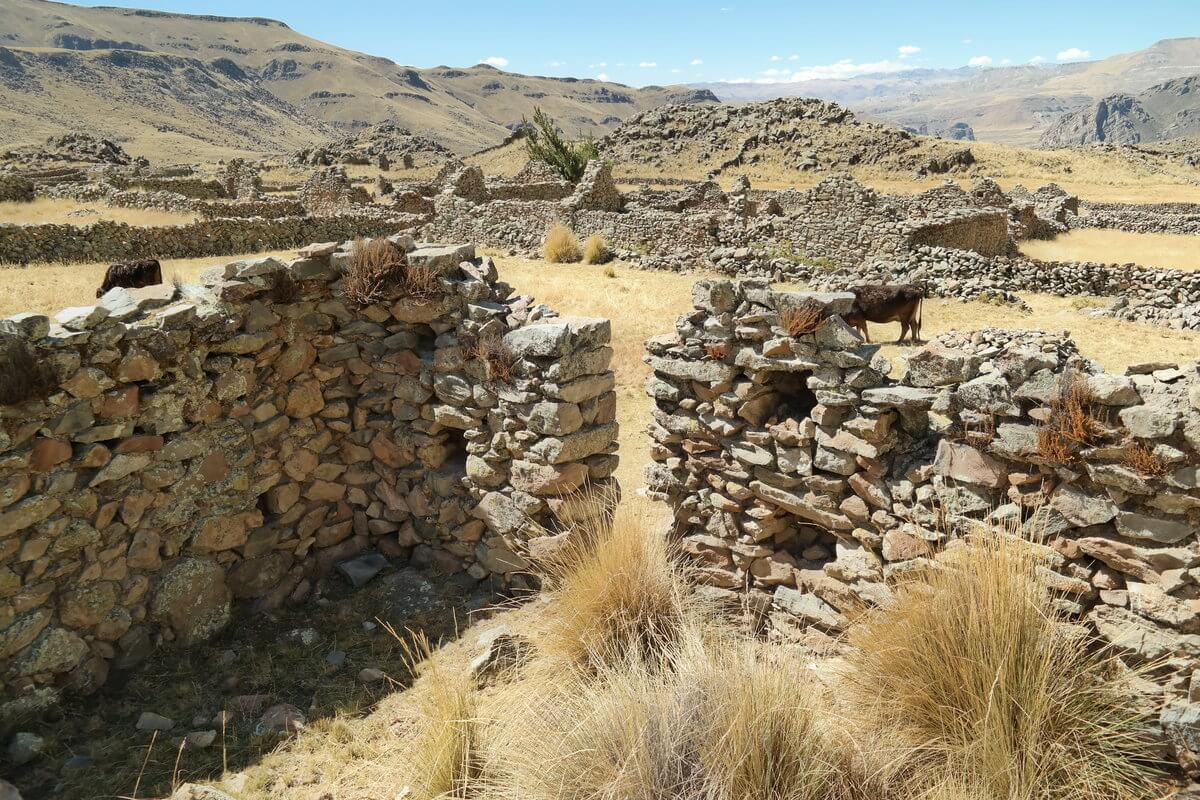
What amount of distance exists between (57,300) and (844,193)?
19.2 metres

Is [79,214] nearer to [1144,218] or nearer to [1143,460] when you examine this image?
[1143,460]

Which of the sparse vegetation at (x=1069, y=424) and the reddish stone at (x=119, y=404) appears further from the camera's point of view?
the reddish stone at (x=119, y=404)

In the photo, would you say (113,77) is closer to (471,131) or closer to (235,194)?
(471,131)

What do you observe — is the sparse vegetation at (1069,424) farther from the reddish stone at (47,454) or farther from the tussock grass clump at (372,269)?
the reddish stone at (47,454)

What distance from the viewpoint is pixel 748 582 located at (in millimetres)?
5996

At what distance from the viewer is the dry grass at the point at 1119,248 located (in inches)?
907

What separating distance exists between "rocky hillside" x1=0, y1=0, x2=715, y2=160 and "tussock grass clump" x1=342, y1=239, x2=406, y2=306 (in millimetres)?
75802

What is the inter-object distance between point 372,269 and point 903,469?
187 inches

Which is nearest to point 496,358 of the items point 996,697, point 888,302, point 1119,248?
point 996,697

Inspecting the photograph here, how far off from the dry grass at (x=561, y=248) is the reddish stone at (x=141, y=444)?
1654cm

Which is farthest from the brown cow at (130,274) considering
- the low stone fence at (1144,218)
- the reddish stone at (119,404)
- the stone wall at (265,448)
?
the low stone fence at (1144,218)

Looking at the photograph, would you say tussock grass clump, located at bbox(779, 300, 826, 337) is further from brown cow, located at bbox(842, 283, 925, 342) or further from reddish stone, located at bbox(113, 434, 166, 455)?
brown cow, located at bbox(842, 283, 925, 342)

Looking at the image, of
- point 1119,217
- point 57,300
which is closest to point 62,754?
point 57,300

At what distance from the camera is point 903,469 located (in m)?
4.89
